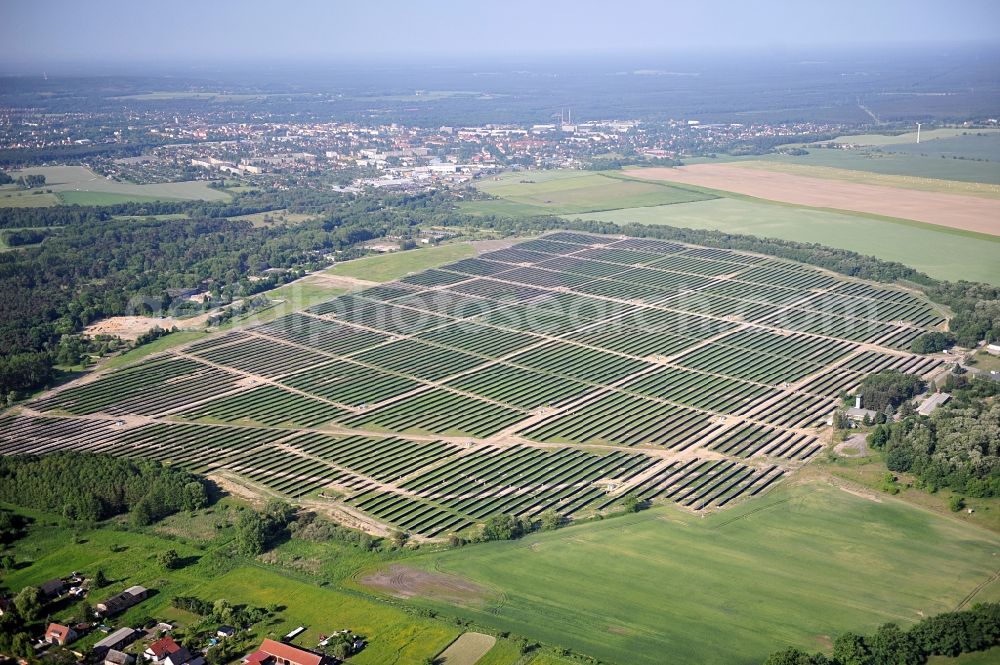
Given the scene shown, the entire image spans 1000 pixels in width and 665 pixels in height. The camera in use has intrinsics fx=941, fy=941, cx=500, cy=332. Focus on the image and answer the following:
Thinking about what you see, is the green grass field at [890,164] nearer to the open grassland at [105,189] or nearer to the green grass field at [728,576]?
the open grassland at [105,189]

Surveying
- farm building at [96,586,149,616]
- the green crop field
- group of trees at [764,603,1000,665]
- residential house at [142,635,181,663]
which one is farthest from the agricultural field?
the green crop field

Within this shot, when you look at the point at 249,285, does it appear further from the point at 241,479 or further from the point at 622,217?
the point at 622,217

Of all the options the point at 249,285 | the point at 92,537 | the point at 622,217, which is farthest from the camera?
the point at 622,217

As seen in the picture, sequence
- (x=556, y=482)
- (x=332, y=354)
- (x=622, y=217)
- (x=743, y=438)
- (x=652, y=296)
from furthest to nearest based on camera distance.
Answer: (x=622, y=217) → (x=652, y=296) → (x=332, y=354) → (x=743, y=438) → (x=556, y=482)

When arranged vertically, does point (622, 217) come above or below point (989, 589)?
above

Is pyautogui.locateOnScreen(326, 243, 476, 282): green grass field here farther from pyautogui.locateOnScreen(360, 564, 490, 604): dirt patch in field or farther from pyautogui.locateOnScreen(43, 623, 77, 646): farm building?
pyautogui.locateOnScreen(43, 623, 77, 646): farm building

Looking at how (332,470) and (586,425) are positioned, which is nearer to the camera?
(332,470)

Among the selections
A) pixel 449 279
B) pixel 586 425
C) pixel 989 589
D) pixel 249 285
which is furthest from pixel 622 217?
pixel 989 589
